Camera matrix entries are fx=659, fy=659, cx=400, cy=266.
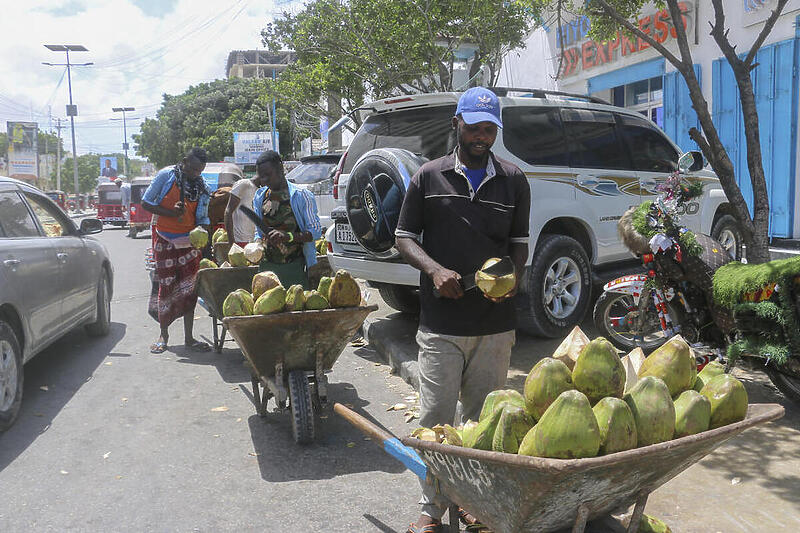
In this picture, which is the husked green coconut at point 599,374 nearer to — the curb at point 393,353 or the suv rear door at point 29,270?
the curb at point 393,353

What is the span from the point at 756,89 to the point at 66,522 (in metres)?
11.0

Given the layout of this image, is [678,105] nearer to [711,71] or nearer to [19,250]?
[711,71]

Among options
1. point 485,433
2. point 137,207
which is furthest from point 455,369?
point 137,207

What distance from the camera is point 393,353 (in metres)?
6.45

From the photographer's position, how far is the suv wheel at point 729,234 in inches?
329

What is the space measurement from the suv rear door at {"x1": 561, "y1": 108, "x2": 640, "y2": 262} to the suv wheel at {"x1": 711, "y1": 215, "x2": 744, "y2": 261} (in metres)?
1.70

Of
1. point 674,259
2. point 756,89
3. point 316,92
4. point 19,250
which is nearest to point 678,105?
point 756,89

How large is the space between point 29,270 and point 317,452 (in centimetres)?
292

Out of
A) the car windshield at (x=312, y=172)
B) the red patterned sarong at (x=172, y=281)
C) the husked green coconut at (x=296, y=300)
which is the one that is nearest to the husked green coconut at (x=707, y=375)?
the husked green coconut at (x=296, y=300)

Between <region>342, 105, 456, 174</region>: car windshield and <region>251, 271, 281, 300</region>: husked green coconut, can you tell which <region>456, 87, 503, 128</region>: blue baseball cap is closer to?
<region>251, 271, 281, 300</region>: husked green coconut

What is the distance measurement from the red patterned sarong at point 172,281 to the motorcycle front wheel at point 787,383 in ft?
17.5

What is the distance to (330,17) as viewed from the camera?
513 inches

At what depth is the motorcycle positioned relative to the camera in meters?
4.31

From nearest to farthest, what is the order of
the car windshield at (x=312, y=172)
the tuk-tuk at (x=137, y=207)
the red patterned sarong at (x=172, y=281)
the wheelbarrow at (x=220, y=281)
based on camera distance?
the wheelbarrow at (x=220, y=281), the red patterned sarong at (x=172, y=281), the car windshield at (x=312, y=172), the tuk-tuk at (x=137, y=207)
